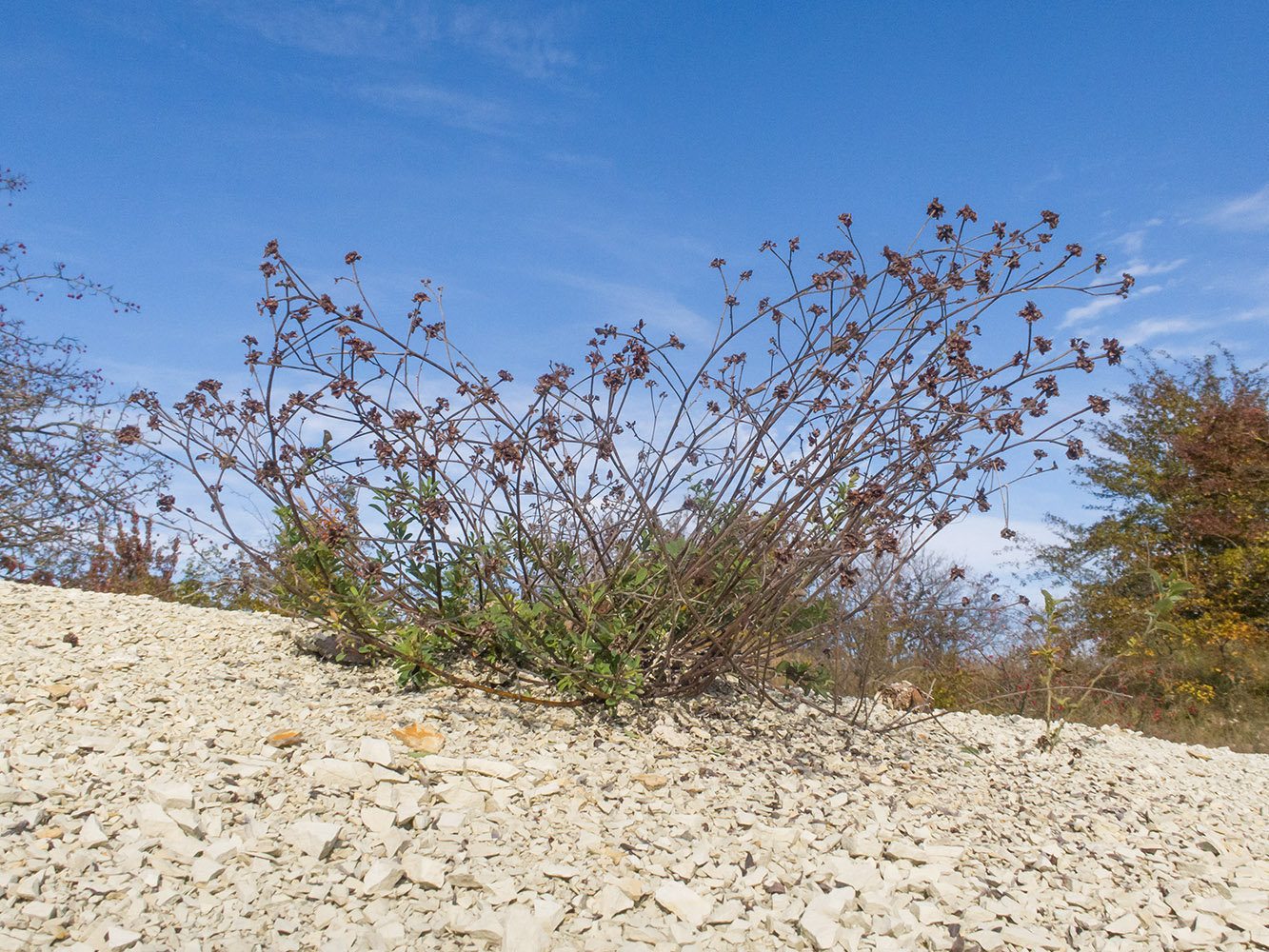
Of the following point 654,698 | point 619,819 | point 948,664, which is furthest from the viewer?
point 948,664

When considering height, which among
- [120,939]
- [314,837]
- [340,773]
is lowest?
[120,939]

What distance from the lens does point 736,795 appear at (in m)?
3.42

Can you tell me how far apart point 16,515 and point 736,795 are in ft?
28.0

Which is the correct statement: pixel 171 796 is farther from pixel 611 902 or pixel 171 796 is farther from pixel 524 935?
pixel 611 902

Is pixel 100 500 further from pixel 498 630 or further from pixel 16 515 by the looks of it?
pixel 498 630

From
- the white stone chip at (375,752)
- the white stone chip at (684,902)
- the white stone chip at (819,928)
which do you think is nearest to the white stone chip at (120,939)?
the white stone chip at (375,752)

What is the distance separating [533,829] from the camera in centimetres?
300

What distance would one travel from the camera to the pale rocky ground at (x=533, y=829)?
2596 millimetres

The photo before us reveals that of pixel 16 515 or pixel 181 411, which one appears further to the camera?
pixel 16 515

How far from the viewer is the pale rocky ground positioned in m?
2.60

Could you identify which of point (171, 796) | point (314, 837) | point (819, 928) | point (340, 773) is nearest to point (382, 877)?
point (314, 837)

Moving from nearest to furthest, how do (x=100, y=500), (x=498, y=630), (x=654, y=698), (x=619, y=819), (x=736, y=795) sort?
(x=619, y=819)
(x=736, y=795)
(x=498, y=630)
(x=654, y=698)
(x=100, y=500)

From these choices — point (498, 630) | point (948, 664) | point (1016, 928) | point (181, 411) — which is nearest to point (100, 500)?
point (181, 411)

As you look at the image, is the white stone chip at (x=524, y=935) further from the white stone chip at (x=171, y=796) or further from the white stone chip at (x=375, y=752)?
the white stone chip at (x=171, y=796)
